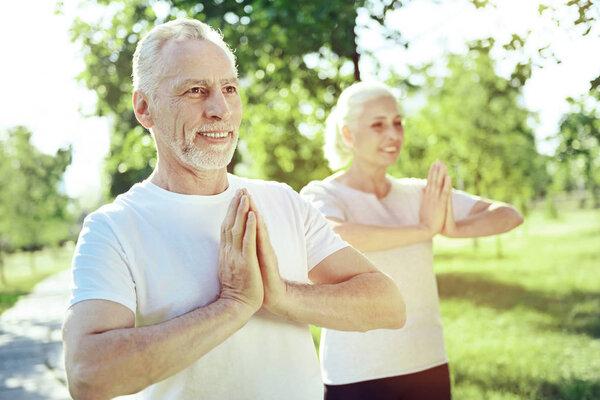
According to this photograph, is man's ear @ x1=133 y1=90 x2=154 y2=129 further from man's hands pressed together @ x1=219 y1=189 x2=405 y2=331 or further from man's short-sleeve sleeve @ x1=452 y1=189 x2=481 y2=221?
man's short-sleeve sleeve @ x1=452 y1=189 x2=481 y2=221

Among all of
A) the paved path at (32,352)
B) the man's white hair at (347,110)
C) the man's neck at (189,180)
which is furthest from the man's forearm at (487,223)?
the paved path at (32,352)

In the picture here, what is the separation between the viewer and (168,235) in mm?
2029

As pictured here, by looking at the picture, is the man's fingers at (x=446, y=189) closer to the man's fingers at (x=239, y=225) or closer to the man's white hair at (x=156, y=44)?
the man's white hair at (x=156, y=44)

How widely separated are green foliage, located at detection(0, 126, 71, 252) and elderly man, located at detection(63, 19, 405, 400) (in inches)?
800

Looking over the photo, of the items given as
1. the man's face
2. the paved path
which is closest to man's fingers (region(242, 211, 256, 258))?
the man's face

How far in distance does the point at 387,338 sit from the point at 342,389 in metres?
0.34

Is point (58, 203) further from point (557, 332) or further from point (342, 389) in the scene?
point (342, 389)

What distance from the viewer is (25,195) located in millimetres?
25750

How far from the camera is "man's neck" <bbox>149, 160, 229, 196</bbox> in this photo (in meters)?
2.17

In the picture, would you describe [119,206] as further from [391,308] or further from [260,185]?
[391,308]

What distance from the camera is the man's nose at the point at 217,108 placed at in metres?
2.10

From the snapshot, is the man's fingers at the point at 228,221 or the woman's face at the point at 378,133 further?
the woman's face at the point at 378,133

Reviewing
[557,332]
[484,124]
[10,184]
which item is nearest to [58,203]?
[10,184]

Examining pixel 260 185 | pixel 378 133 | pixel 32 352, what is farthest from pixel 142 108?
pixel 32 352
